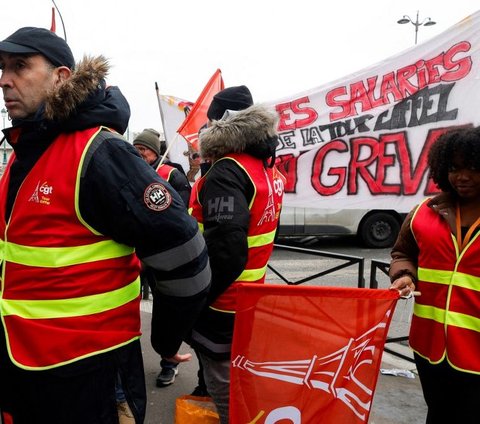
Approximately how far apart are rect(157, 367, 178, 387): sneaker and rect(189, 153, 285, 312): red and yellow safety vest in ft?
5.56

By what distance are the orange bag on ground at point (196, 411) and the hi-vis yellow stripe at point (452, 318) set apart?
1.42 meters

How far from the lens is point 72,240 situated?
1555 mm

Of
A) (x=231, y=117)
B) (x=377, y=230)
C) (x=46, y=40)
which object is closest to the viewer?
(x=46, y=40)

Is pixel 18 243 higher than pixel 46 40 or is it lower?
lower

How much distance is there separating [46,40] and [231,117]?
1064 millimetres

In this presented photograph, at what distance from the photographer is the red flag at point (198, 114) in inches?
201

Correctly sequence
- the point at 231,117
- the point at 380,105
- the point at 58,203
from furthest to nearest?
the point at 380,105
the point at 231,117
the point at 58,203

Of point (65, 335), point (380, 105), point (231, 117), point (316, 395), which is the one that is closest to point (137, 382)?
point (65, 335)

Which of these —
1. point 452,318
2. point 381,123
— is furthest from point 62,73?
point 381,123

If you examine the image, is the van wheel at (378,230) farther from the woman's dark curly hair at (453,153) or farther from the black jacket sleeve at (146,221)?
the black jacket sleeve at (146,221)

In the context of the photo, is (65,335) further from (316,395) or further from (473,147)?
(473,147)

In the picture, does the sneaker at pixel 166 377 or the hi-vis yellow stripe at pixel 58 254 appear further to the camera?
the sneaker at pixel 166 377

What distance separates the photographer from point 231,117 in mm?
2535

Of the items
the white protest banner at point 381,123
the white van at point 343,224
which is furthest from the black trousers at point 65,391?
the white van at point 343,224
